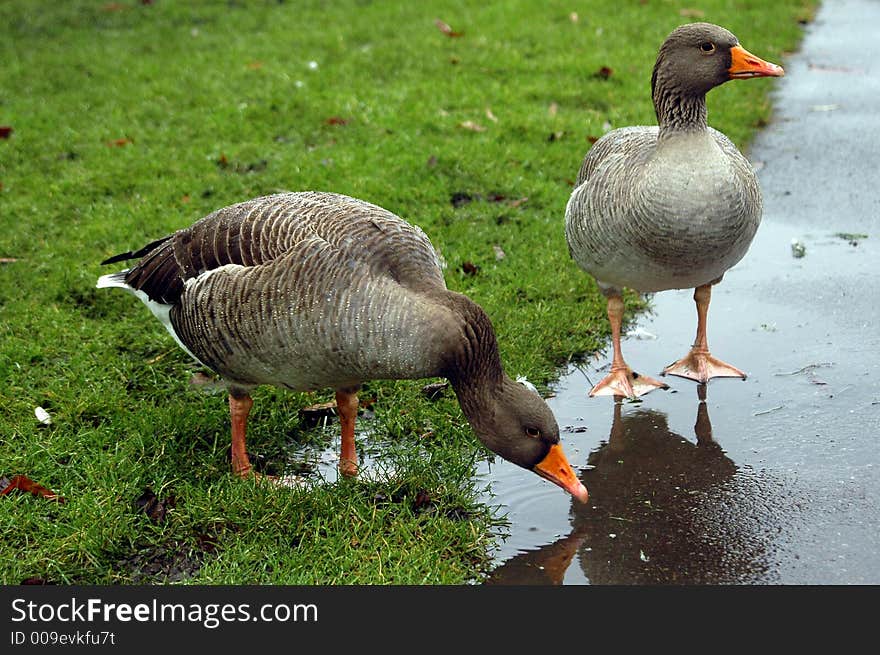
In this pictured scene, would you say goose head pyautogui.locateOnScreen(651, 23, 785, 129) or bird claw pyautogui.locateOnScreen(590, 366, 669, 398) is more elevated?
goose head pyautogui.locateOnScreen(651, 23, 785, 129)

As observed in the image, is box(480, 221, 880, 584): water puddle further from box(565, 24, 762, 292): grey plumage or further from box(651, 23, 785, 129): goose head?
box(651, 23, 785, 129): goose head

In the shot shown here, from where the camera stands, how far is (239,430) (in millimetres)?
4523

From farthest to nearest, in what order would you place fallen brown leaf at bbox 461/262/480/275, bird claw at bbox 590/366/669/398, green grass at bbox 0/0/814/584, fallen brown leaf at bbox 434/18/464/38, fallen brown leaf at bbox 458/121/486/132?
fallen brown leaf at bbox 434/18/464/38 → fallen brown leaf at bbox 458/121/486/132 → fallen brown leaf at bbox 461/262/480/275 → bird claw at bbox 590/366/669/398 → green grass at bbox 0/0/814/584

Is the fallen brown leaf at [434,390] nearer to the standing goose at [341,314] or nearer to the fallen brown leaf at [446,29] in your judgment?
the standing goose at [341,314]

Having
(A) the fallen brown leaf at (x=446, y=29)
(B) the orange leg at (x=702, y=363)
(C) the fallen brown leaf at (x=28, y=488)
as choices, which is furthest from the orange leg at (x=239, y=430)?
(A) the fallen brown leaf at (x=446, y=29)

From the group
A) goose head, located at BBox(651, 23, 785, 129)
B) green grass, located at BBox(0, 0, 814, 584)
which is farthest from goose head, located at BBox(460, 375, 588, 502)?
goose head, located at BBox(651, 23, 785, 129)

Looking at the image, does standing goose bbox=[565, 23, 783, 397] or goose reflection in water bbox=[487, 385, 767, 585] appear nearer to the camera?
goose reflection in water bbox=[487, 385, 767, 585]

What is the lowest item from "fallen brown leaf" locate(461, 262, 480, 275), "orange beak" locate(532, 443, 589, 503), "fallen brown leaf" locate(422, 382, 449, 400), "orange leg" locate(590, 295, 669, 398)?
"fallen brown leaf" locate(422, 382, 449, 400)

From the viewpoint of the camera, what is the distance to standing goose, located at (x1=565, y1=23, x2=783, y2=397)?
14.9 feet

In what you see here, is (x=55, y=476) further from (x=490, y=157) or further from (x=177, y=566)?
(x=490, y=157)

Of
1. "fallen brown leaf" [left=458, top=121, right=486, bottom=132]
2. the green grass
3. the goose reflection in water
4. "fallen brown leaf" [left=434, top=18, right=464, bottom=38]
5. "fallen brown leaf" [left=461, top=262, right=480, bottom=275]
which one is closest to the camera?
the goose reflection in water

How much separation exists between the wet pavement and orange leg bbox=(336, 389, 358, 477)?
64cm

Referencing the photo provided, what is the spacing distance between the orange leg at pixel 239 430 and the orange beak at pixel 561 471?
139cm

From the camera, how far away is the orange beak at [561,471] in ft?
12.8
